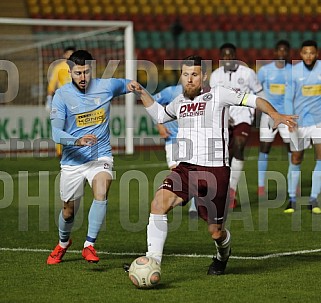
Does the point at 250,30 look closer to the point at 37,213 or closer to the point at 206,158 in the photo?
the point at 37,213

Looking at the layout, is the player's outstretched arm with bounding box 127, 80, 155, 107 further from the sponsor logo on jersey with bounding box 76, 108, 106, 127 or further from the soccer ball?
the soccer ball

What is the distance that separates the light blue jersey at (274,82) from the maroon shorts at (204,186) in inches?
256

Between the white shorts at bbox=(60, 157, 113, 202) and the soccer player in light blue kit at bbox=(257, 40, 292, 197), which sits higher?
the soccer player in light blue kit at bbox=(257, 40, 292, 197)

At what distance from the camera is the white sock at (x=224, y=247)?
7.64m

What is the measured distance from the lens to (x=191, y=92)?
24.7 ft

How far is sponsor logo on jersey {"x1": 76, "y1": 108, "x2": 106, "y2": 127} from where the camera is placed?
8.41 m

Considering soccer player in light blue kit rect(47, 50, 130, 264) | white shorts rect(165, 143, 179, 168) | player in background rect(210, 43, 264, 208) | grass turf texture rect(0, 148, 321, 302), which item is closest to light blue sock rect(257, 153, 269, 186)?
grass turf texture rect(0, 148, 321, 302)

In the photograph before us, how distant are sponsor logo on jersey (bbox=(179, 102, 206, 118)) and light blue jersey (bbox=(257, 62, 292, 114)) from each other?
20.9ft

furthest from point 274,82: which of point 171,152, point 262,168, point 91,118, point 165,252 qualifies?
point 91,118

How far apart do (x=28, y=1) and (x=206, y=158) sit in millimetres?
19409

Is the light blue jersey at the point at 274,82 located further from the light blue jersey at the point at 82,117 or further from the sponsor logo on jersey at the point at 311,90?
the light blue jersey at the point at 82,117

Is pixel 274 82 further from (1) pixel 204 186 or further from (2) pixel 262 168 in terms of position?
(1) pixel 204 186

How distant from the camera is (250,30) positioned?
25.8m

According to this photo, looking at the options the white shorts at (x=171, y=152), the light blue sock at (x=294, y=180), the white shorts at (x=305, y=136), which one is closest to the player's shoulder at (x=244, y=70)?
the white shorts at (x=305, y=136)
